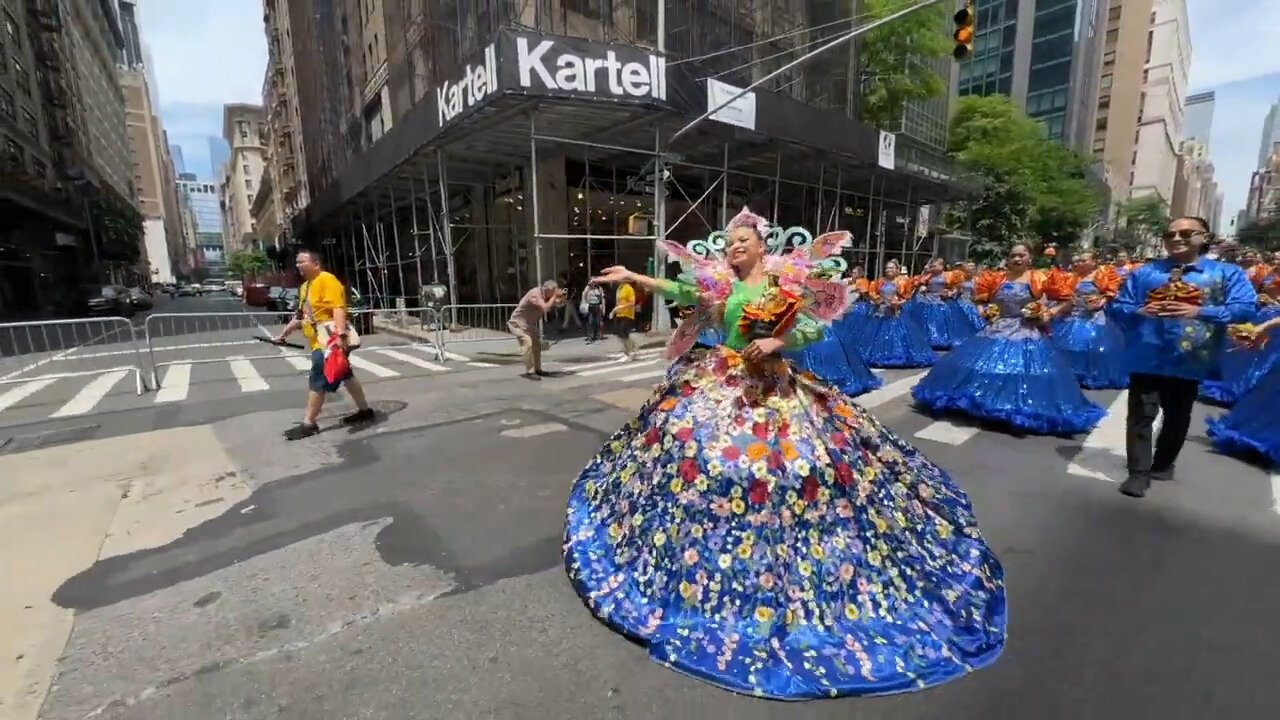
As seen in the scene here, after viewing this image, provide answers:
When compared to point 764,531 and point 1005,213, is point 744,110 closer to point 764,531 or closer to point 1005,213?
point 764,531

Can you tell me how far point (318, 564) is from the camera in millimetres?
3314

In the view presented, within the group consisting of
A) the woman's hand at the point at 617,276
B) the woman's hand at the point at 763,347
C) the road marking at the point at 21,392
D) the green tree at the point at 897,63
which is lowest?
the road marking at the point at 21,392

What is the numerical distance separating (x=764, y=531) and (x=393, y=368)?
9443mm

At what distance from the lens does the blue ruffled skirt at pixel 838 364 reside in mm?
7495

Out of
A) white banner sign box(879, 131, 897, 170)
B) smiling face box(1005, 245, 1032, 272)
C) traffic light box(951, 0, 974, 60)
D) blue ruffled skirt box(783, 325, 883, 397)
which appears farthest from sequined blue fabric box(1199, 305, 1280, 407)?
white banner sign box(879, 131, 897, 170)

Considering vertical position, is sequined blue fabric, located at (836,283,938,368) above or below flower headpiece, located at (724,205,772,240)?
below

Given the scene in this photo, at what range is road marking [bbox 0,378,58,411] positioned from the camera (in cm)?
792

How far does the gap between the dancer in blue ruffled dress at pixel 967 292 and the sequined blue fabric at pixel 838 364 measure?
9.07 ft

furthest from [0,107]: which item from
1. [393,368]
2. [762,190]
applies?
[762,190]

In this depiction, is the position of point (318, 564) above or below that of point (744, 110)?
below

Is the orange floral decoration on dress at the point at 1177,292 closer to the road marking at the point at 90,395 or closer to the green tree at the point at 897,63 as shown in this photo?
the road marking at the point at 90,395

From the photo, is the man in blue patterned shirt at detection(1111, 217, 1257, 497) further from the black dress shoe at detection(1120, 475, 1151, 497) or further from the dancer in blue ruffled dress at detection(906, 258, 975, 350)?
the dancer in blue ruffled dress at detection(906, 258, 975, 350)

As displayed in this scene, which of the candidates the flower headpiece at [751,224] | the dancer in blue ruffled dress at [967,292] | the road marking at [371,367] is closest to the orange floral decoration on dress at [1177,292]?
the flower headpiece at [751,224]

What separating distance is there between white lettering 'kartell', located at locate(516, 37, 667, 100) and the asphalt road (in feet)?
25.4
